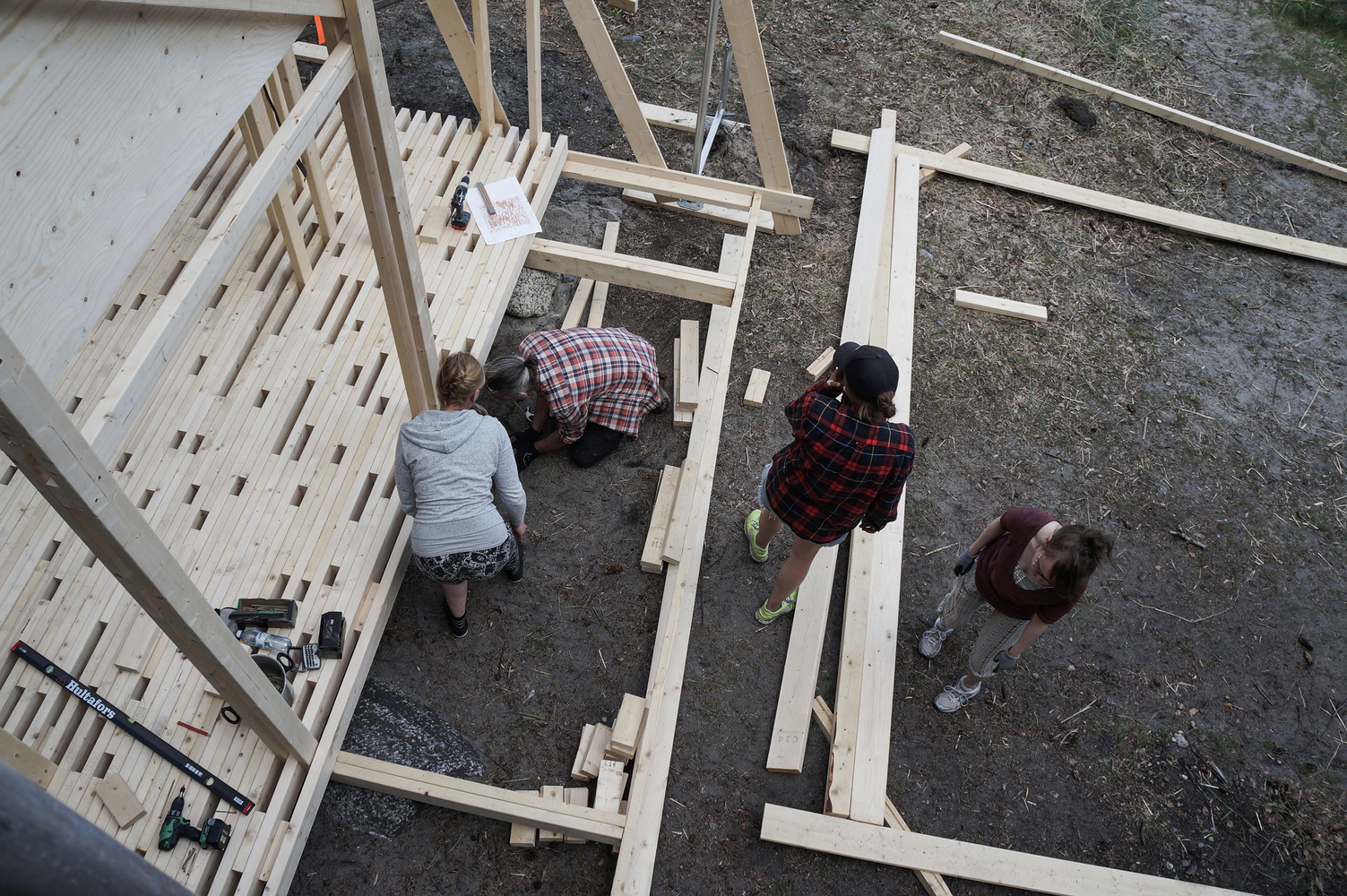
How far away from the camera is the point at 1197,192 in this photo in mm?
6652

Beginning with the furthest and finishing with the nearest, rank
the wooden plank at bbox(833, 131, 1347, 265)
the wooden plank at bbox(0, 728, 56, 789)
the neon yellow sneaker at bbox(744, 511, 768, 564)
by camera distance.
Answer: the wooden plank at bbox(833, 131, 1347, 265) → the neon yellow sneaker at bbox(744, 511, 768, 564) → the wooden plank at bbox(0, 728, 56, 789)

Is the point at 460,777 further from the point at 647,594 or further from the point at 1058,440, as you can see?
the point at 1058,440

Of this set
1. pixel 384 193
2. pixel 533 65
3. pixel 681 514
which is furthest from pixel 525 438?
pixel 533 65

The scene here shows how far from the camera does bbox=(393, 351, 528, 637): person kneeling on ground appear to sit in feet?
10.7

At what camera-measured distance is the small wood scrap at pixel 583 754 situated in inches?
144

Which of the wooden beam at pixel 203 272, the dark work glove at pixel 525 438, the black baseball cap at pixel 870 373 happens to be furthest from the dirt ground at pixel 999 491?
the wooden beam at pixel 203 272

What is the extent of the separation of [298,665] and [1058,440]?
4547 mm

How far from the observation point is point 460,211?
4730 mm

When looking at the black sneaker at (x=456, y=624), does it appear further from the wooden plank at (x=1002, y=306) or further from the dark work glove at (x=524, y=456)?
the wooden plank at (x=1002, y=306)

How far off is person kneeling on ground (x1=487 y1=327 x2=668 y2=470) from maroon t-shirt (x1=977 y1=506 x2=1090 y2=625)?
78.3 inches

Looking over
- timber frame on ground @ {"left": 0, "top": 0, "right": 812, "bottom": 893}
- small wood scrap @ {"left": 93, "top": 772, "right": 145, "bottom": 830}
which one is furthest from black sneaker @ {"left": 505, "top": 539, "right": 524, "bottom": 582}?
small wood scrap @ {"left": 93, "top": 772, "right": 145, "bottom": 830}

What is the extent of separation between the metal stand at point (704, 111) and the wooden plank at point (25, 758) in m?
4.74

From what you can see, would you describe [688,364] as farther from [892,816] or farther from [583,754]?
[892,816]

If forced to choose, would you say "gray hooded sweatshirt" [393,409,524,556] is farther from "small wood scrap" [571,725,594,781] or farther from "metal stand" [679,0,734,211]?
"metal stand" [679,0,734,211]
